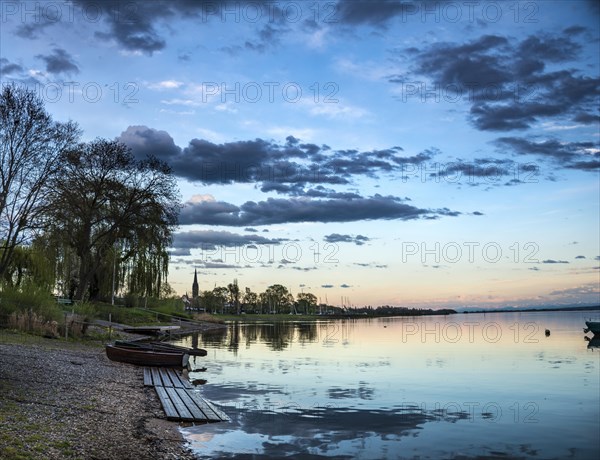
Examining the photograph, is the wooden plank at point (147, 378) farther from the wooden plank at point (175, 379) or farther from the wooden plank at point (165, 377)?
the wooden plank at point (175, 379)

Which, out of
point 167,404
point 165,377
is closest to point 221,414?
point 167,404

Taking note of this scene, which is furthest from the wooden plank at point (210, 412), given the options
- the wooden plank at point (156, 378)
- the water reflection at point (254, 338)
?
the water reflection at point (254, 338)

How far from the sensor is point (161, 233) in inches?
2229

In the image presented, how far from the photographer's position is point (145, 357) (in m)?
29.8

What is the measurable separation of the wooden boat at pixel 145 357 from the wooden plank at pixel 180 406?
860 cm

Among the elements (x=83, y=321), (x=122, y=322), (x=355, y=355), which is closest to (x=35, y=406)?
(x=83, y=321)

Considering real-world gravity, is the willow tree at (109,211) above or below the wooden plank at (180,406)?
above

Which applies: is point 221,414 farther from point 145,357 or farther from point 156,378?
point 145,357

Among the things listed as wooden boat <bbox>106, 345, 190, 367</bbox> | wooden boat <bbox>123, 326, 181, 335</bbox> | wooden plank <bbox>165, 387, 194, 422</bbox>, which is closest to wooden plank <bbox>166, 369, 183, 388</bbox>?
wooden plank <bbox>165, 387, 194, 422</bbox>

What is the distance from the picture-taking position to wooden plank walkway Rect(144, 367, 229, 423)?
16837 millimetres

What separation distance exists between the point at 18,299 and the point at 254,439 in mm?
26097

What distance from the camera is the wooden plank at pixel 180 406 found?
16616 millimetres

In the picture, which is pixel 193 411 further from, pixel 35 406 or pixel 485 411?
pixel 485 411

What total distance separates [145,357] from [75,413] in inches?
629
